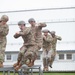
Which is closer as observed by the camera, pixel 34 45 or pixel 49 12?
pixel 34 45

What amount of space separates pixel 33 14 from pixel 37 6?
0.60m

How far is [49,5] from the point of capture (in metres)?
21.4

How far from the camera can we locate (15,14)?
71.1 feet

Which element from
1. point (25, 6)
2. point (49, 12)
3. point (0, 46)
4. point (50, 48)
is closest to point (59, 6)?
point (49, 12)

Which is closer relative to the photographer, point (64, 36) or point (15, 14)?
point (64, 36)

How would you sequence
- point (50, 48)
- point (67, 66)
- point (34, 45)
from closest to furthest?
point (34, 45)
point (50, 48)
point (67, 66)

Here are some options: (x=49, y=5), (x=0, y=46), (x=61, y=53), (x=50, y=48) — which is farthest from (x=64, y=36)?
(x=0, y=46)

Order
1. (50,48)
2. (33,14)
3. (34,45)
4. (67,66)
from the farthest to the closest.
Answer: (33,14), (67,66), (50,48), (34,45)

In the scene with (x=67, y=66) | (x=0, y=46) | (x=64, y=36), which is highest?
(x=0, y=46)

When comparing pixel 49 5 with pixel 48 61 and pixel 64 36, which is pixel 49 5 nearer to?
pixel 64 36

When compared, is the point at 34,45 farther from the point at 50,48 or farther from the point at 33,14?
the point at 33,14

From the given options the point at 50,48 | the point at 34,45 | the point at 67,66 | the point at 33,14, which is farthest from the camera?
the point at 33,14

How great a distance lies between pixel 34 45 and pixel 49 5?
13.3 metres

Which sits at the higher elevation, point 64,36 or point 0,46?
point 0,46
